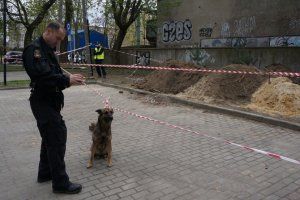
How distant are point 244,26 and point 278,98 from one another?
40.1 feet

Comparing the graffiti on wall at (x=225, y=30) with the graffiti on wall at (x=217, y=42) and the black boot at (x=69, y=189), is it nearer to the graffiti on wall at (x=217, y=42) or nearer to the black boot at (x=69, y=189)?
the graffiti on wall at (x=217, y=42)

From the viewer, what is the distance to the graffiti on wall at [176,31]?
24539 mm

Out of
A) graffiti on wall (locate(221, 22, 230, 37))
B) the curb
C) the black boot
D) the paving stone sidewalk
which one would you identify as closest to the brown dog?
the paving stone sidewalk

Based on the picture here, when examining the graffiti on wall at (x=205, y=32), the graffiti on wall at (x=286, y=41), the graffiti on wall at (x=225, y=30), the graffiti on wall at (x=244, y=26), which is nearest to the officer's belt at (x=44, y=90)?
the graffiti on wall at (x=286, y=41)

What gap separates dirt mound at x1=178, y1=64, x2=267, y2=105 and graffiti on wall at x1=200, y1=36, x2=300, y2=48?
7.09 metres

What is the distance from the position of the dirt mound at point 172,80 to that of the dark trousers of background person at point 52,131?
8012 mm

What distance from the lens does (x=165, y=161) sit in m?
5.44

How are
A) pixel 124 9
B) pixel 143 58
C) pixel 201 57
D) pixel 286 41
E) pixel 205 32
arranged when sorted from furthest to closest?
pixel 205 32 → pixel 143 58 → pixel 124 9 → pixel 286 41 → pixel 201 57

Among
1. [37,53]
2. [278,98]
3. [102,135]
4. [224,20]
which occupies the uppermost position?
[224,20]

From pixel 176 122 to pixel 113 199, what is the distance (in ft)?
14.1

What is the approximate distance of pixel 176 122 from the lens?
26.9 ft

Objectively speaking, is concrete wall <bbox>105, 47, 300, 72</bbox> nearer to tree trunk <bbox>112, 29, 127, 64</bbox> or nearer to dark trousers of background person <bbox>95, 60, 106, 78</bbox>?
tree trunk <bbox>112, 29, 127, 64</bbox>

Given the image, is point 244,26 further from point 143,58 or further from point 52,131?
point 52,131

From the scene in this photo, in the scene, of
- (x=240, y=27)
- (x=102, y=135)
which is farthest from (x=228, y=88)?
(x=240, y=27)
